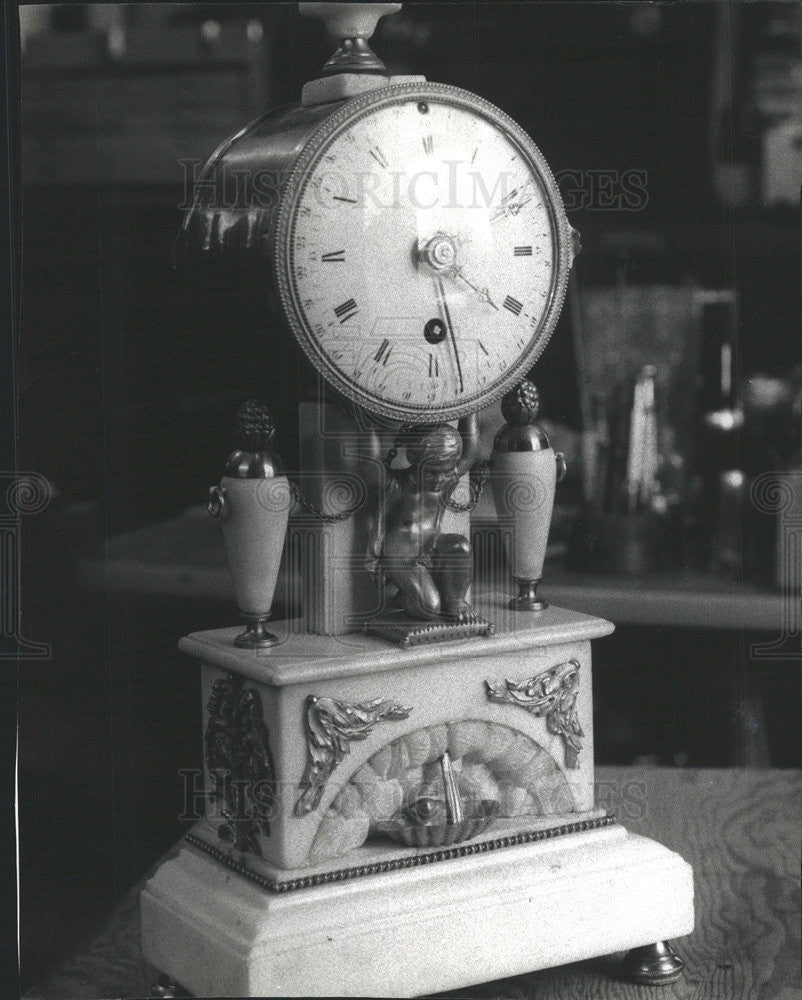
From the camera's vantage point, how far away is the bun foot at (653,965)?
6.31ft

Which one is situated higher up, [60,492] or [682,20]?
[682,20]

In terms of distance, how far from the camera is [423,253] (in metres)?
1.78

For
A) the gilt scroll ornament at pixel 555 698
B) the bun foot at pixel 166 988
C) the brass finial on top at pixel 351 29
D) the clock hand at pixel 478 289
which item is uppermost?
the brass finial on top at pixel 351 29

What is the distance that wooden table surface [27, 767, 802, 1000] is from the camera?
1919mm

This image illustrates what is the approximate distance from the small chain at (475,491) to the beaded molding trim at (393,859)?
1.27 feet

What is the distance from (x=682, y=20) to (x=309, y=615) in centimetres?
132

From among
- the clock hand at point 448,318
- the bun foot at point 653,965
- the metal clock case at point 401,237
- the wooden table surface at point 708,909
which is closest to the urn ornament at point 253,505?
the metal clock case at point 401,237

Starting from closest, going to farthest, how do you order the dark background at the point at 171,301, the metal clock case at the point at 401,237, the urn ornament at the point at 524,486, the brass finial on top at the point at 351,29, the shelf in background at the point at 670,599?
the metal clock case at the point at 401,237, the brass finial on top at the point at 351,29, the urn ornament at the point at 524,486, the dark background at the point at 171,301, the shelf in background at the point at 670,599

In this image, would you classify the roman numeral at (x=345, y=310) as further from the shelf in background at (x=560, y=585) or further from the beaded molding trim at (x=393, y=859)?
the shelf in background at (x=560, y=585)

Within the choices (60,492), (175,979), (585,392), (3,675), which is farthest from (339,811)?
(585,392)

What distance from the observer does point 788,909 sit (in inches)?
82.7

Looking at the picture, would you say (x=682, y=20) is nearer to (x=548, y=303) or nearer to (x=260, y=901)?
(x=548, y=303)

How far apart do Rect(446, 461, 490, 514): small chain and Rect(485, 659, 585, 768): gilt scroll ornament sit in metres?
0.21

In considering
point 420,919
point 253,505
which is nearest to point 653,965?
point 420,919
